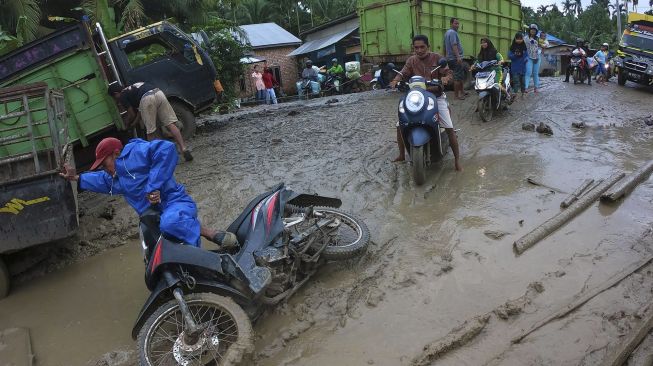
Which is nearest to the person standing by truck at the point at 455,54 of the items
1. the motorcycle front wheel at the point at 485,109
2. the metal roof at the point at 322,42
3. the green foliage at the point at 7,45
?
the motorcycle front wheel at the point at 485,109

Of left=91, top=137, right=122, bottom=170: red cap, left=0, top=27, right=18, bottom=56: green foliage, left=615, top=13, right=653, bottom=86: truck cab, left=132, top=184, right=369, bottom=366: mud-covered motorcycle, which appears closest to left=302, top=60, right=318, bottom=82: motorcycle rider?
left=615, top=13, right=653, bottom=86: truck cab

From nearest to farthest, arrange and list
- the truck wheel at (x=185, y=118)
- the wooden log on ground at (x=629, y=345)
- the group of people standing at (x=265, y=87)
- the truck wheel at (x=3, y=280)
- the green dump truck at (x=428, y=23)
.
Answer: the wooden log on ground at (x=629, y=345)
the truck wheel at (x=3, y=280)
the truck wheel at (x=185, y=118)
the green dump truck at (x=428, y=23)
the group of people standing at (x=265, y=87)

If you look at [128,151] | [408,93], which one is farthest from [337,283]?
[408,93]

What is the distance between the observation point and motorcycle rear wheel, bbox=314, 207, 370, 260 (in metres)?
3.72

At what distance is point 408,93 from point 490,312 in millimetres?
2887

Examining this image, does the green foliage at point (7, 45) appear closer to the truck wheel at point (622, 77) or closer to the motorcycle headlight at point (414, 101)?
the motorcycle headlight at point (414, 101)

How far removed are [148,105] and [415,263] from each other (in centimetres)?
479

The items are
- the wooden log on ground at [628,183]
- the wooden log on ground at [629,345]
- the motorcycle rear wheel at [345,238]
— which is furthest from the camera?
the wooden log on ground at [628,183]

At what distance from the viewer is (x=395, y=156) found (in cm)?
649

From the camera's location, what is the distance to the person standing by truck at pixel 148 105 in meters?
6.86

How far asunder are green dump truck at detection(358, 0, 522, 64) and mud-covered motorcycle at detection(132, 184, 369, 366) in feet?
29.3

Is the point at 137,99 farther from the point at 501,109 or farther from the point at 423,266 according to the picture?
the point at 501,109

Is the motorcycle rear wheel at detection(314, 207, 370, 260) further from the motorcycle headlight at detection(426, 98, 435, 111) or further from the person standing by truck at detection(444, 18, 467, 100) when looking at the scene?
the person standing by truck at detection(444, 18, 467, 100)

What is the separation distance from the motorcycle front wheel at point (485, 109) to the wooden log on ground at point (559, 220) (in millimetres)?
3367
